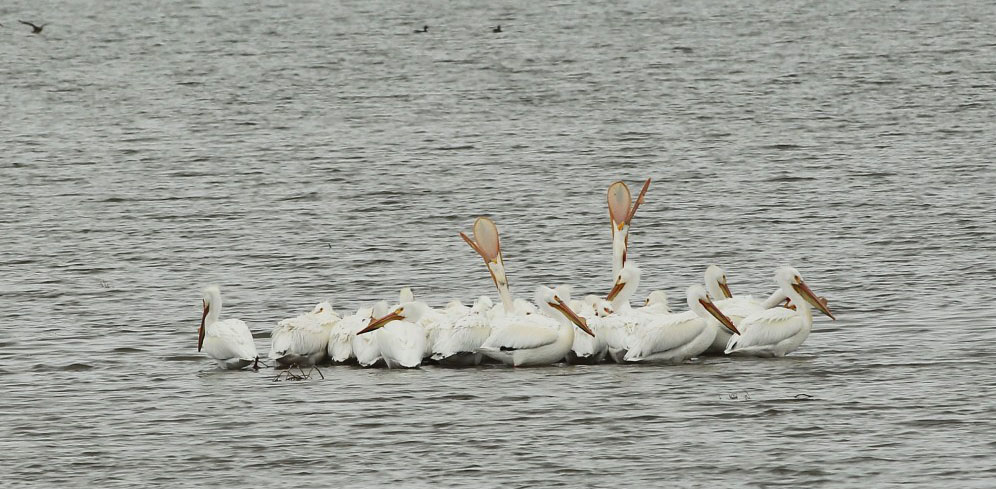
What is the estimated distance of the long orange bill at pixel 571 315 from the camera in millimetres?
13308

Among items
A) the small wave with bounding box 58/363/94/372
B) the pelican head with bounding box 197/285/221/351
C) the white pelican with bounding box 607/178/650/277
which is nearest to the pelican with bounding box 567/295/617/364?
the white pelican with bounding box 607/178/650/277

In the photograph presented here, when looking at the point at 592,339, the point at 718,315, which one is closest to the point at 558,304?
the point at 592,339

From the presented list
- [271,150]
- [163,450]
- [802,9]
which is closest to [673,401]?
[163,450]

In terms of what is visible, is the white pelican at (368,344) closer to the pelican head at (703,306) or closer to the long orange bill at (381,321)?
the long orange bill at (381,321)

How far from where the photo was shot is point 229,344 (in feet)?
43.8

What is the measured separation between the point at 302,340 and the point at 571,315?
196 centimetres

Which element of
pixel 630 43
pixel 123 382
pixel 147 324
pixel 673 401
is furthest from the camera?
pixel 630 43

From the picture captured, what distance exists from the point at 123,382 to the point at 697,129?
1688 cm

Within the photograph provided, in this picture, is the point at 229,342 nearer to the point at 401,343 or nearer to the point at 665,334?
the point at 401,343

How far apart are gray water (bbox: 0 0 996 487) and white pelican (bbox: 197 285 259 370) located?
200 millimetres

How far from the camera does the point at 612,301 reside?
1413 cm

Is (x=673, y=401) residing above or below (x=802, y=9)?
below

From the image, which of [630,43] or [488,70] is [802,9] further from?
[488,70]

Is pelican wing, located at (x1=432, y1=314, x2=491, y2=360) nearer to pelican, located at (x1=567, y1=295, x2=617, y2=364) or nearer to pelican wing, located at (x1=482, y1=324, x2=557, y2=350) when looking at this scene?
pelican wing, located at (x1=482, y1=324, x2=557, y2=350)
